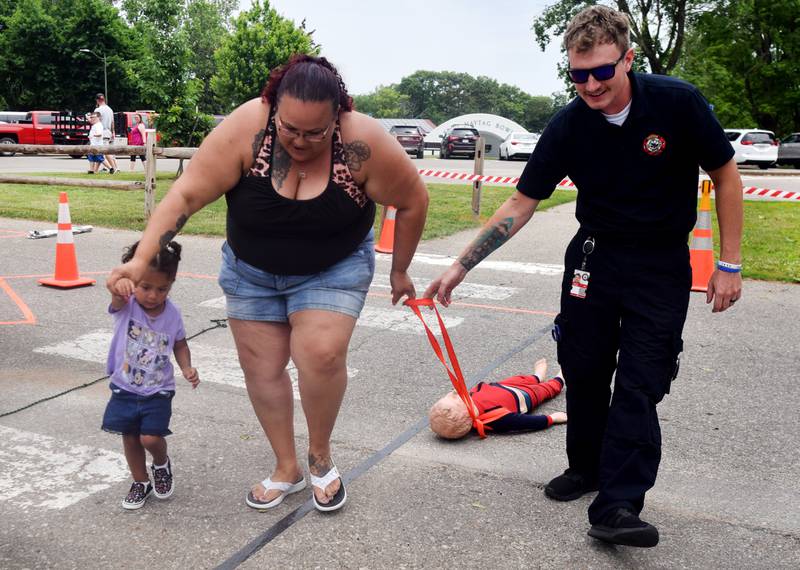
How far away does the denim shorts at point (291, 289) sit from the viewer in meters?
3.17

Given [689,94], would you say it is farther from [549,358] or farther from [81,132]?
[81,132]

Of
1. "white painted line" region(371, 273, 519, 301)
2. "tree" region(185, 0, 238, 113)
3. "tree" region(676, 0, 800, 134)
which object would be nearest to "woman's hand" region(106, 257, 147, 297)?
"white painted line" region(371, 273, 519, 301)

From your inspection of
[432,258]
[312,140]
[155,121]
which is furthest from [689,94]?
[155,121]

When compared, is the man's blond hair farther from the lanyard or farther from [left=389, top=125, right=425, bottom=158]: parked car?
[left=389, top=125, right=425, bottom=158]: parked car

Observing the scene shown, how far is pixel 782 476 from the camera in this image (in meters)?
3.74

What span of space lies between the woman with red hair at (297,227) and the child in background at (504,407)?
0.88m

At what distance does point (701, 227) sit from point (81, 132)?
30991 millimetres

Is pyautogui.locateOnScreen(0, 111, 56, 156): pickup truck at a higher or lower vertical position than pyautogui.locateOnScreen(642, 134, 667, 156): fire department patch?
higher

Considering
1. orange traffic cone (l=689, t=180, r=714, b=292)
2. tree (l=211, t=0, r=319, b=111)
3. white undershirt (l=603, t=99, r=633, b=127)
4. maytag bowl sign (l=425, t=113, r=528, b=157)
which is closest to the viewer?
white undershirt (l=603, t=99, r=633, b=127)

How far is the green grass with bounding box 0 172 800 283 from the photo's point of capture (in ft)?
32.4

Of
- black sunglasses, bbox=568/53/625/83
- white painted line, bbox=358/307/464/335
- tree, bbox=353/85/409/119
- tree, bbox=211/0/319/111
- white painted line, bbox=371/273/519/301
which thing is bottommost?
white painted line, bbox=358/307/464/335

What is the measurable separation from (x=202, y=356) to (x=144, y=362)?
2.41 m

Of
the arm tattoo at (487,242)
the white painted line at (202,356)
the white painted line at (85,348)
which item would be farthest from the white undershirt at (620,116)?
the white painted line at (85,348)

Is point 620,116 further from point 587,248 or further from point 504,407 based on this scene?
point 504,407
